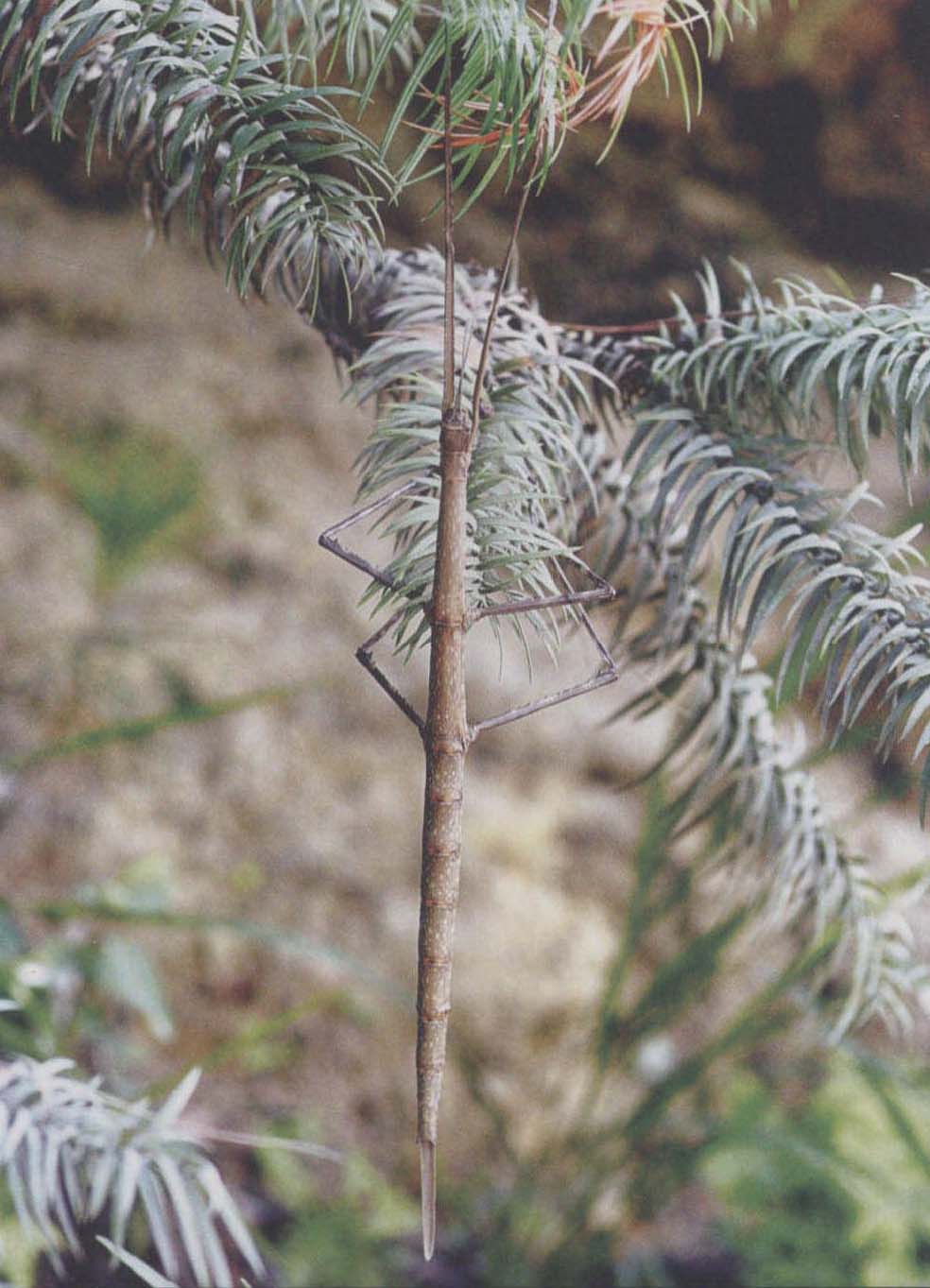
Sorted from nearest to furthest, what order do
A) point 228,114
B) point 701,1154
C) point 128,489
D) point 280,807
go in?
point 228,114, point 701,1154, point 128,489, point 280,807

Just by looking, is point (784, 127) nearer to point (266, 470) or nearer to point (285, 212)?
point (285, 212)

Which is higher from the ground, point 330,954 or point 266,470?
point 266,470

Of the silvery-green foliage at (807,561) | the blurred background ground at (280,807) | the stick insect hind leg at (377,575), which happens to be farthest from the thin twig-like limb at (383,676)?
the blurred background ground at (280,807)

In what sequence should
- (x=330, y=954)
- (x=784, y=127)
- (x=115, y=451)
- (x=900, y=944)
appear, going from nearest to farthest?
(x=900, y=944) < (x=784, y=127) < (x=330, y=954) < (x=115, y=451)

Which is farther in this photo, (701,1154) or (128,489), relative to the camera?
(128,489)

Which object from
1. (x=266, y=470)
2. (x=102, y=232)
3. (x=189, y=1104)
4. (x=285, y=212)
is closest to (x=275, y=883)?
(x=189, y=1104)

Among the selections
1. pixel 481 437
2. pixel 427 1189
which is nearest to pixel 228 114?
pixel 481 437

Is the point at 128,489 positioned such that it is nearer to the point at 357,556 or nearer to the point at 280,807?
the point at 280,807
